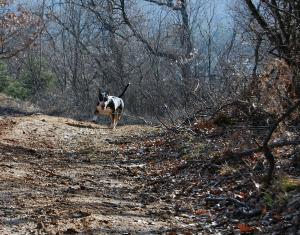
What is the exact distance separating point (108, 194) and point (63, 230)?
2124 mm

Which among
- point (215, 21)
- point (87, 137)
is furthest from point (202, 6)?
point (87, 137)

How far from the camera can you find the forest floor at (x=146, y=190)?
18.1ft

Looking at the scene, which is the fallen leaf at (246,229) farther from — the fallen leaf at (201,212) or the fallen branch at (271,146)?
the fallen branch at (271,146)

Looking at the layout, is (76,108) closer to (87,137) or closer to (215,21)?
(215,21)

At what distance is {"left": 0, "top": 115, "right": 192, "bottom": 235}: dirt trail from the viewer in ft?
18.0

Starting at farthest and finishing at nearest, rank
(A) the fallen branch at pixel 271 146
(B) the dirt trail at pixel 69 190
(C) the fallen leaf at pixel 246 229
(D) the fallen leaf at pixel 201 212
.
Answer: (A) the fallen branch at pixel 271 146, (D) the fallen leaf at pixel 201 212, (B) the dirt trail at pixel 69 190, (C) the fallen leaf at pixel 246 229

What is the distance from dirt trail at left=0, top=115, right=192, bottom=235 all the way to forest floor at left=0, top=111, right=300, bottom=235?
0.01m

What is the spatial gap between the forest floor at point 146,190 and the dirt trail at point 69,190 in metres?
0.01

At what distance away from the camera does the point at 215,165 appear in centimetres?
834

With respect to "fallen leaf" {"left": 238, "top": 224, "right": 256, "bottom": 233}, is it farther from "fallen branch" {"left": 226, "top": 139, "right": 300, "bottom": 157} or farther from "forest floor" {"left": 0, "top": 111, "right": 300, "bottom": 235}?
→ "fallen branch" {"left": 226, "top": 139, "right": 300, "bottom": 157}

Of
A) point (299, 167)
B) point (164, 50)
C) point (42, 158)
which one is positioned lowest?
point (42, 158)

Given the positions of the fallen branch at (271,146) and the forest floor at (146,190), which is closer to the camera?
the forest floor at (146,190)

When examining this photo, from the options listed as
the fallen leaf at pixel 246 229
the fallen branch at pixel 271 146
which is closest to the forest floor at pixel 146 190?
the fallen leaf at pixel 246 229

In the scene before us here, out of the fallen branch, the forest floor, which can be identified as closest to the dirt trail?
the forest floor
